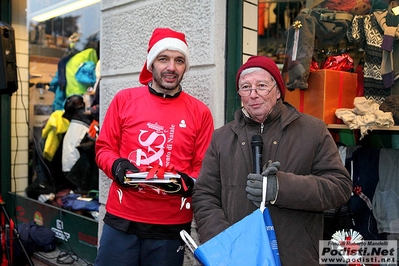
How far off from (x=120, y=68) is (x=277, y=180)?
2421 mm

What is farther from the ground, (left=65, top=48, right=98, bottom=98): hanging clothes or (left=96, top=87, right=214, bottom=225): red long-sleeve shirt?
(left=65, top=48, right=98, bottom=98): hanging clothes

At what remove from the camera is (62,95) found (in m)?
5.67

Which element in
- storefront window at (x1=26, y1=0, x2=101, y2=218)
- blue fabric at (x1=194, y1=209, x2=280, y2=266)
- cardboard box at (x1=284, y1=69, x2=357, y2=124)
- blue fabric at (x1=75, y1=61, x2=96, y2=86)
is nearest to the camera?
blue fabric at (x1=194, y1=209, x2=280, y2=266)

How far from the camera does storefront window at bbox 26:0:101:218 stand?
5.14 meters

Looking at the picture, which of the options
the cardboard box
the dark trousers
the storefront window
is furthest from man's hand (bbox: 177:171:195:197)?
the storefront window

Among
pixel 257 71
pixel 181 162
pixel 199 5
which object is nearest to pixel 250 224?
pixel 257 71

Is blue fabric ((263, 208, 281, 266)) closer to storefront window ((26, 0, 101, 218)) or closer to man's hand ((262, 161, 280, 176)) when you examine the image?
man's hand ((262, 161, 280, 176))

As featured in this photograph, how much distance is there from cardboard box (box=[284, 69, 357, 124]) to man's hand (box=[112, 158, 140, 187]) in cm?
182

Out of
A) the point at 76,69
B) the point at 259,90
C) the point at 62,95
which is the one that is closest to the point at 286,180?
the point at 259,90

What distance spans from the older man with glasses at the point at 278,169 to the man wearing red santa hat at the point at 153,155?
1.32 feet

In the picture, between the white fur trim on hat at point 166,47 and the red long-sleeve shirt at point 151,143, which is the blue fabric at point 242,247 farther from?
the white fur trim on hat at point 166,47

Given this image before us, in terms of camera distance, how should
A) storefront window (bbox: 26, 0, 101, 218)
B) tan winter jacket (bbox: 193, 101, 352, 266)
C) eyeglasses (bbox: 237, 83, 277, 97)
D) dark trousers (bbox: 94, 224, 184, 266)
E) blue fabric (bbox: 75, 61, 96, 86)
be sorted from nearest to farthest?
tan winter jacket (bbox: 193, 101, 352, 266)
eyeglasses (bbox: 237, 83, 277, 97)
dark trousers (bbox: 94, 224, 184, 266)
storefront window (bbox: 26, 0, 101, 218)
blue fabric (bbox: 75, 61, 96, 86)

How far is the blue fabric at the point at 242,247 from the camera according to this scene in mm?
1705

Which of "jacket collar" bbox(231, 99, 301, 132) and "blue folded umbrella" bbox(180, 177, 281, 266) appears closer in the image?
"blue folded umbrella" bbox(180, 177, 281, 266)
